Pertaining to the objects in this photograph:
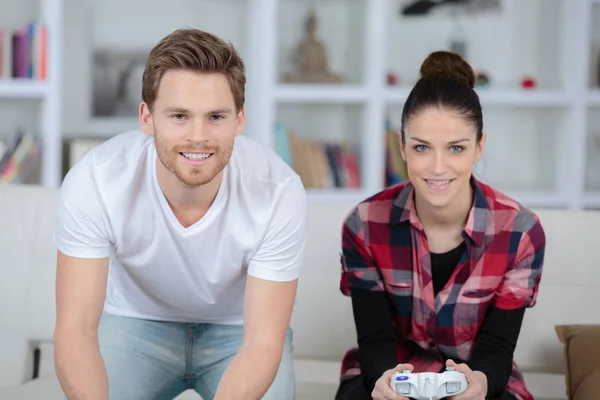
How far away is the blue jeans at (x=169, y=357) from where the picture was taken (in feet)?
7.09

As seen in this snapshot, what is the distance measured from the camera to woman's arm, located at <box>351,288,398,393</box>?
2.17 meters

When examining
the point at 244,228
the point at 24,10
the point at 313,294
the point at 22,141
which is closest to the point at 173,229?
the point at 244,228

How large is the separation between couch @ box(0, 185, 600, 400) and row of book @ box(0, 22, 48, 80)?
148 cm

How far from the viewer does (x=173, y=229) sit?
2.09 m

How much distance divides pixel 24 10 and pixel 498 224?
2771 mm

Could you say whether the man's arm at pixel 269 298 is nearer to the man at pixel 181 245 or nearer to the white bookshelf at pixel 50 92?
the man at pixel 181 245

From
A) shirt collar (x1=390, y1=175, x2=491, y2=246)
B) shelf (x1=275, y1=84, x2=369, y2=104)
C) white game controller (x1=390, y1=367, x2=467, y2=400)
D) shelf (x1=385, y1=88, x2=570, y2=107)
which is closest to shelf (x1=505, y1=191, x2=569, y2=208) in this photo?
shelf (x1=385, y1=88, x2=570, y2=107)

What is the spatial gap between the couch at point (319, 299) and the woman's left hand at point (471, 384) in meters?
0.53

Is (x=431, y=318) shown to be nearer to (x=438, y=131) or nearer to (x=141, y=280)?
(x=438, y=131)

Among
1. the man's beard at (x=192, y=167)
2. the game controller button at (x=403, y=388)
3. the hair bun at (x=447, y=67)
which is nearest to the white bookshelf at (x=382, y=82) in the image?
the hair bun at (x=447, y=67)

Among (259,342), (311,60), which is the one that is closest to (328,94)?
(311,60)

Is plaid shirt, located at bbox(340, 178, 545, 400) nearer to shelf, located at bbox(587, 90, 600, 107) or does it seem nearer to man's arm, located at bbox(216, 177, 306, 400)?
man's arm, located at bbox(216, 177, 306, 400)

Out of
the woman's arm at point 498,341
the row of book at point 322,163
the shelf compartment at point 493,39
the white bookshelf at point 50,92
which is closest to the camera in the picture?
the woman's arm at point 498,341

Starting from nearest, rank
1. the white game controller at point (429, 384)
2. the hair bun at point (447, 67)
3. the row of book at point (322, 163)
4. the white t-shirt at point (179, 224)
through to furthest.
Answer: the white game controller at point (429, 384) < the white t-shirt at point (179, 224) < the hair bun at point (447, 67) < the row of book at point (322, 163)
